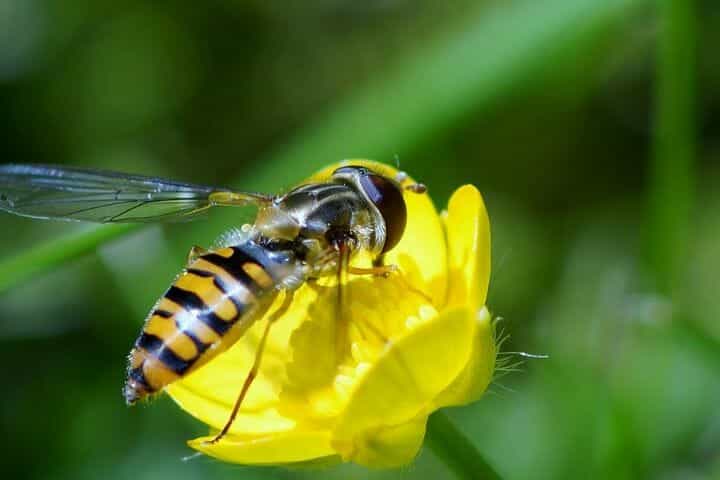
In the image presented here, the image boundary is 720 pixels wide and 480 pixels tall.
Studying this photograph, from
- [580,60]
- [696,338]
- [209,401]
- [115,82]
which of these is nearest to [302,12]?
[115,82]

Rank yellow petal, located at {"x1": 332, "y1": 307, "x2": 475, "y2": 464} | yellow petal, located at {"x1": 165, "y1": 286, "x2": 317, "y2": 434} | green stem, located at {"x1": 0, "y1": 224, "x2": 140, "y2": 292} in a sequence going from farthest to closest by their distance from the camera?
green stem, located at {"x1": 0, "y1": 224, "x2": 140, "y2": 292}, yellow petal, located at {"x1": 165, "y1": 286, "x2": 317, "y2": 434}, yellow petal, located at {"x1": 332, "y1": 307, "x2": 475, "y2": 464}

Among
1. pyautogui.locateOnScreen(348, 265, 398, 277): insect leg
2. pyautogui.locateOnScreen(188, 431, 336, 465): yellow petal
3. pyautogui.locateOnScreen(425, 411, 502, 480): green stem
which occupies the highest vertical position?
pyautogui.locateOnScreen(348, 265, 398, 277): insect leg

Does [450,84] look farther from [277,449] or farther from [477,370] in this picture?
[277,449]

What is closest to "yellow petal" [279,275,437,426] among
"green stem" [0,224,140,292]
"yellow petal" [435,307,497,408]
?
"yellow petal" [435,307,497,408]

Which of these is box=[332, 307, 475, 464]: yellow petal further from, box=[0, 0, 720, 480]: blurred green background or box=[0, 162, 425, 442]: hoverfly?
box=[0, 0, 720, 480]: blurred green background

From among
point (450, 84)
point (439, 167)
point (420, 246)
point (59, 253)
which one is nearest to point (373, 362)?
point (420, 246)

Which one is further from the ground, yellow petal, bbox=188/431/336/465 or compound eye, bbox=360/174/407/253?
compound eye, bbox=360/174/407/253

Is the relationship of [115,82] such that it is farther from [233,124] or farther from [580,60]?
[580,60]
